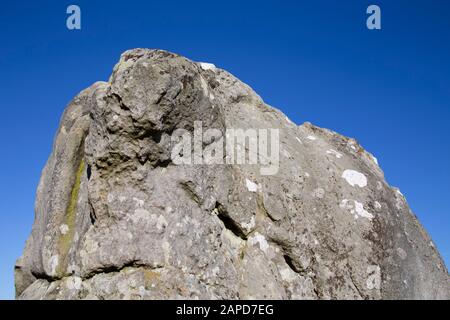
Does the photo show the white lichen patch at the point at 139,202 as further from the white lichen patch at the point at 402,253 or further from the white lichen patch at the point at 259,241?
the white lichen patch at the point at 402,253

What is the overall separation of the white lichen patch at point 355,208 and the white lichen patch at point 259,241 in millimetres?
1978

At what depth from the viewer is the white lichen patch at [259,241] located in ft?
32.2

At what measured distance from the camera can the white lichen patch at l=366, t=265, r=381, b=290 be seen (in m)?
10.2

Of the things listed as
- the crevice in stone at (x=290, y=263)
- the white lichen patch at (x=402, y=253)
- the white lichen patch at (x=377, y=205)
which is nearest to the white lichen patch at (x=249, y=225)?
the crevice in stone at (x=290, y=263)

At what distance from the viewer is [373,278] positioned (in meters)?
10.3

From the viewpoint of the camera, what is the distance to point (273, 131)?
37.8ft

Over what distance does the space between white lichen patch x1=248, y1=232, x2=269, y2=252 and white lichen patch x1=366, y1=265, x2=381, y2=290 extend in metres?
2.09

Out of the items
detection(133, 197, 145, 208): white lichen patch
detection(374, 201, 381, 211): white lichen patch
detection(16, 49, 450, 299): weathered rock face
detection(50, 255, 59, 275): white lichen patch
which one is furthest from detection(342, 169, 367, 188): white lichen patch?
detection(50, 255, 59, 275): white lichen patch

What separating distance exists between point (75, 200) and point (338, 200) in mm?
5208

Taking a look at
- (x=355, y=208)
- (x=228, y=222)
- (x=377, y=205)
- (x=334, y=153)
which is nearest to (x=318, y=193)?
(x=355, y=208)

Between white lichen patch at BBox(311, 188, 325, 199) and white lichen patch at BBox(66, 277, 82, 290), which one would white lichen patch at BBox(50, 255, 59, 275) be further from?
white lichen patch at BBox(311, 188, 325, 199)

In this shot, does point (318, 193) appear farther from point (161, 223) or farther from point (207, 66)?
point (207, 66)

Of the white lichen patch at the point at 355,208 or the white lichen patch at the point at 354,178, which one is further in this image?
the white lichen patch at the point at 354,178

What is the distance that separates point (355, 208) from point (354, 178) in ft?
2.59
